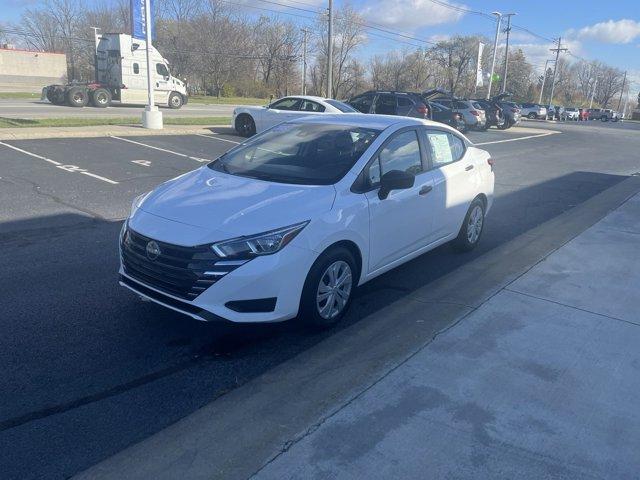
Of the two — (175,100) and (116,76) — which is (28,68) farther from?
(116,76)

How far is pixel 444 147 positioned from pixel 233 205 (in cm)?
277

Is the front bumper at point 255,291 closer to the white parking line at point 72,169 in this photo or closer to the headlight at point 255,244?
the headlight at point 255,244

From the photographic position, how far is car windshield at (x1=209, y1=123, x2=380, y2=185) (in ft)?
14.8

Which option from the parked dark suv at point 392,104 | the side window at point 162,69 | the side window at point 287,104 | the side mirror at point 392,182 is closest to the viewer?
the side mirror at point 392,182

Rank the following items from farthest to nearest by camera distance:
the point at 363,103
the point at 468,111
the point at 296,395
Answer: the point at 468,111, the point at 363,103, the point at 296,395

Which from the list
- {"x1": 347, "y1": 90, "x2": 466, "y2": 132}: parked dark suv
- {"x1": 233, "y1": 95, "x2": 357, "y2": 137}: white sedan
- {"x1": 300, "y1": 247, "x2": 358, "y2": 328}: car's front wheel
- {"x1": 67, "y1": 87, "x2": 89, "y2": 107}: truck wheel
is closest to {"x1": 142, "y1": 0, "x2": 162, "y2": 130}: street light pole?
{"x1": 233, "y1": 95, "x2": 357, "y2": 137}: white sedan

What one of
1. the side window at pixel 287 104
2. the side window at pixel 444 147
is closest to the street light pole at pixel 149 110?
the side window at pixel 287 104

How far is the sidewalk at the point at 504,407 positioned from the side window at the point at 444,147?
64.7 inches

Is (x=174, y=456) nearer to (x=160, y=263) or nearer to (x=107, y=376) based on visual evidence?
(x=107, y=376)

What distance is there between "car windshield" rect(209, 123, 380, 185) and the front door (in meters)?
0.24

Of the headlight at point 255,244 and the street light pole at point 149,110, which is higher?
the street light pole at point 149,110

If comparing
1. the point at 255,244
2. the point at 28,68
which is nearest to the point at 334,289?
the point at 255,244

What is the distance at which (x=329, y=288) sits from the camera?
13.5 ft

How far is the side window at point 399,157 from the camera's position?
15.2ft
